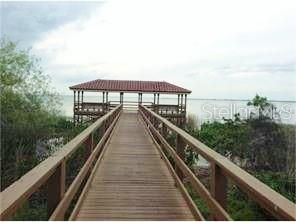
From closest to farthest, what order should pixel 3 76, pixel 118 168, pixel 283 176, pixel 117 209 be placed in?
pixel 117 209 < pixel 118 168 < pixel 283 176 < pixel 3 76

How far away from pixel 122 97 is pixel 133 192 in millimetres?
30796

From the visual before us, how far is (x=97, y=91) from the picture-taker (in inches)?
1469

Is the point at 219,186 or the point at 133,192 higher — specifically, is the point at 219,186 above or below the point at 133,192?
above

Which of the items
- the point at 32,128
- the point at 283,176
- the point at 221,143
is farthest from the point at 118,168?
the point at 221,143

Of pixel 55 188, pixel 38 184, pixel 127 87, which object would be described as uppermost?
pixel 127 87

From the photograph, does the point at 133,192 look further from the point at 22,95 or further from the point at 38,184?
the point at 22,95

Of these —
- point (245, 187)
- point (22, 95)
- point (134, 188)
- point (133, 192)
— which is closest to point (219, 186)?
point (245, 187)

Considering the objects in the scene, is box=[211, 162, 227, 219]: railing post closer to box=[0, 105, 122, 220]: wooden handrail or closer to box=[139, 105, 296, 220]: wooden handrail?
box=[139, 105, 296, 220]: wooden handrail

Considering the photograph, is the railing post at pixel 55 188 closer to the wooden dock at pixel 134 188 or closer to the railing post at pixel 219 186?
the wooden dock at pixel 134 188

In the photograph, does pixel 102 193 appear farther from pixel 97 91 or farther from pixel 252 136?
pixel 97 91

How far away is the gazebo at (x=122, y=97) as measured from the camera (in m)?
33.2

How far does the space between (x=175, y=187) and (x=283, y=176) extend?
8.22m

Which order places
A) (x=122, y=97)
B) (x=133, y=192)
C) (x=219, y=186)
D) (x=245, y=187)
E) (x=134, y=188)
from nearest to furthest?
(x=245, y=187) < (x=219, y=186) < (x=133, y=192) < (x=134, y=188) < (x=122, y=97)

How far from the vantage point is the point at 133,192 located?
633 centimetres
